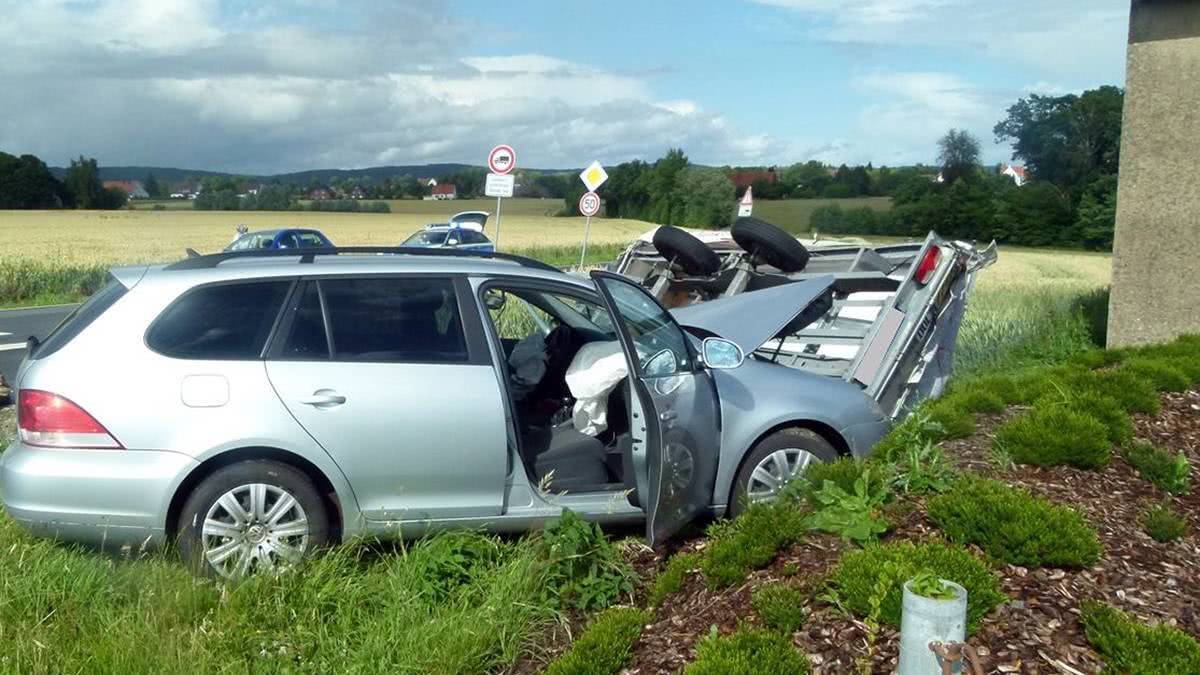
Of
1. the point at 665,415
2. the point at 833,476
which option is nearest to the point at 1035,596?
the point at 833,476

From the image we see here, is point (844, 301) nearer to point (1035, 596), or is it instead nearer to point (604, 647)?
point (1035, 596)

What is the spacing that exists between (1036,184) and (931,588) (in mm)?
20515

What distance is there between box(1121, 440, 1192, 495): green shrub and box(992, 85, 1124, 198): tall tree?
47.5 ft

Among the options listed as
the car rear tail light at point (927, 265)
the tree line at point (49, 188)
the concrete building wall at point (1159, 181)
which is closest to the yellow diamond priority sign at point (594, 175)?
the concrete building wall at point (1159, 181)

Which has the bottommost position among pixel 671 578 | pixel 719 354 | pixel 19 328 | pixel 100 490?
pixel 19 328

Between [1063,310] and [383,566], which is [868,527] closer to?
[383,566]

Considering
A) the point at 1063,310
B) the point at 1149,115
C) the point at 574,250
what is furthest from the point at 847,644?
the point at 574,250

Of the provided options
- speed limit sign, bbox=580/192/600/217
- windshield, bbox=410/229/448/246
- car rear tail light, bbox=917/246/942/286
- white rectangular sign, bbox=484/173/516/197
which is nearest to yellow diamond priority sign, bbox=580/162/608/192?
speed limit sign, bbox=580/192/600/217

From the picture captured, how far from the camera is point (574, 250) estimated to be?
160 feet

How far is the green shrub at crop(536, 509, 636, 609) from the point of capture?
15.6ft

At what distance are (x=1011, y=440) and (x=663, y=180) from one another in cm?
5281

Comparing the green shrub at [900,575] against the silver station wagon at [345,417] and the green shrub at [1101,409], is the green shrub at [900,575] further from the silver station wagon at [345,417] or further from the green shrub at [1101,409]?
the green shrub at [1101,409]

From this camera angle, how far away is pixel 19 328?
2038 centimetres

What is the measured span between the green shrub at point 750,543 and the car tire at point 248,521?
1.75 meters
